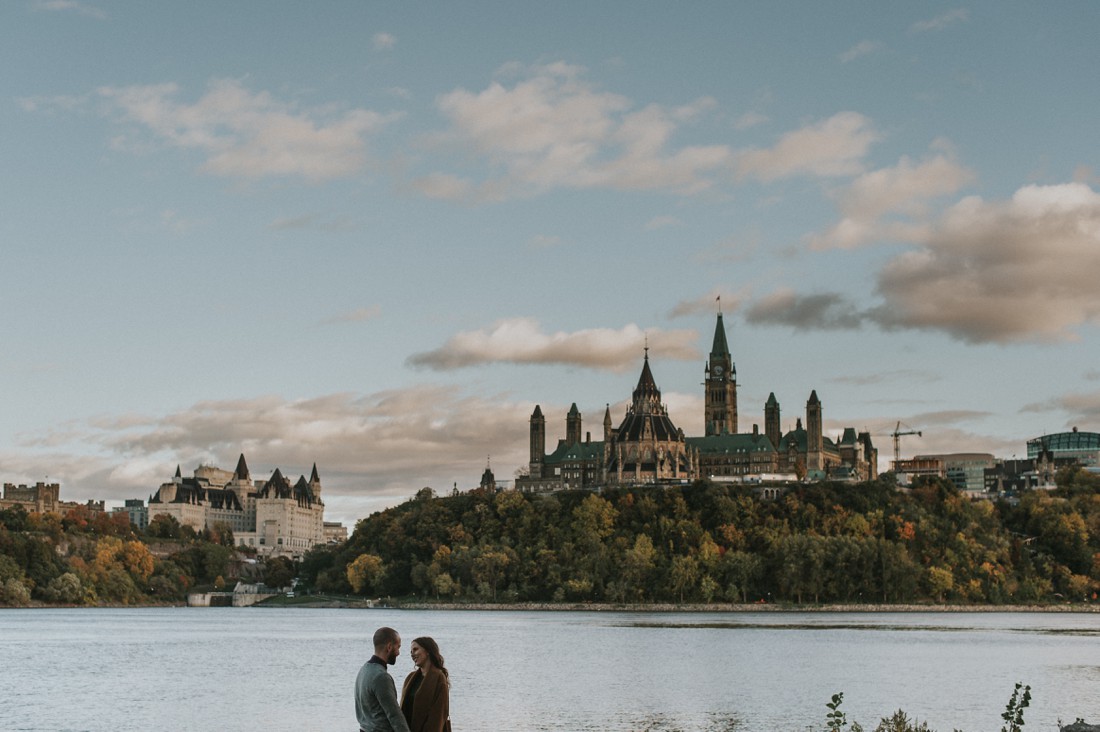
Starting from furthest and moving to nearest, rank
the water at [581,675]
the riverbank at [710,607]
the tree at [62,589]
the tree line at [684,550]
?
the tree at [62,589] < the tree line at [684,550] < the riverbank at [710,607] < the water at [581,675]

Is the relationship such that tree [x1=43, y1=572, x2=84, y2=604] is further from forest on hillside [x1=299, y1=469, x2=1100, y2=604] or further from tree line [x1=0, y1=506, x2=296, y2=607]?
forest on hillside [x1=299, y1=469, x2=1100, y2=604]

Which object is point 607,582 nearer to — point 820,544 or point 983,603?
point 820,544

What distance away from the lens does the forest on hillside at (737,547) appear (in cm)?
15288

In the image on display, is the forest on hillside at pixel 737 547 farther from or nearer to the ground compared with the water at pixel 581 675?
farther from the ground

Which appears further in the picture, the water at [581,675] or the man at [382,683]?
the water at [581,675]

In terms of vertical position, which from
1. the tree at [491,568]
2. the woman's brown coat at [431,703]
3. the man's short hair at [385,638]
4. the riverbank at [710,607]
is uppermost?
the man's short hair at [385,638]

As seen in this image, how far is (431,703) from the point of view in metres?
15.4

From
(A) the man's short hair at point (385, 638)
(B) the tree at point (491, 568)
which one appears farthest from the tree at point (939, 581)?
(A) the man's short hair at point (385, 638)

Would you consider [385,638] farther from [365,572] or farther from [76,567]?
[76,567]

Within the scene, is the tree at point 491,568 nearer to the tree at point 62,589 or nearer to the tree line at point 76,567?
the tree at point 62,589

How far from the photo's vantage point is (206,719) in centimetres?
4506

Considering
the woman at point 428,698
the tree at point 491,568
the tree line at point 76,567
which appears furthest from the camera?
the tree at point 491,568

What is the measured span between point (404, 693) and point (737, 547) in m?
149

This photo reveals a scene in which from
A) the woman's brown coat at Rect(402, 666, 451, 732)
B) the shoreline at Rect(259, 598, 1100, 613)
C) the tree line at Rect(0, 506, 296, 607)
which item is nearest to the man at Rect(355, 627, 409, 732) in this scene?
the woman's brown coat at Rect(402, 666, 451, 732)
